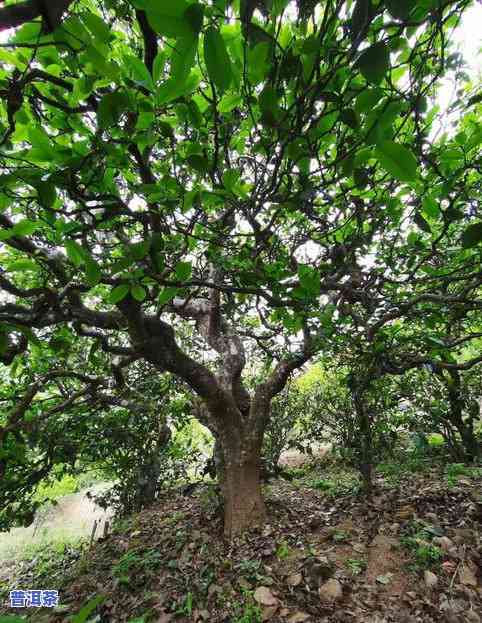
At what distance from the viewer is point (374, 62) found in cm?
60

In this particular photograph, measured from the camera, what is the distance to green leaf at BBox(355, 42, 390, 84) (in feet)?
1.94

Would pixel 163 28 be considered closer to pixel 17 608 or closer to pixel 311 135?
pixel 311 135

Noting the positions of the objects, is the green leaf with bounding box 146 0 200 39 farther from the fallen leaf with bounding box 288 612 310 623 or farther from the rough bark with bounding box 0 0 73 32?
the fallen leaf with bounding box 288 612 310 623

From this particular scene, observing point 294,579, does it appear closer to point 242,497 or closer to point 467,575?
point 242,497

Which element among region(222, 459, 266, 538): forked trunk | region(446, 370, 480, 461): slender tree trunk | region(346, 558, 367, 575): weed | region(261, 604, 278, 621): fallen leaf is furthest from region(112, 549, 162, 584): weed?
region(446, 370, 480, 461): slender tree trunk


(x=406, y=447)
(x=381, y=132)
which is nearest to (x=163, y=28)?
(x=381, y=132)

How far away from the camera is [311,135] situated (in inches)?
36.5

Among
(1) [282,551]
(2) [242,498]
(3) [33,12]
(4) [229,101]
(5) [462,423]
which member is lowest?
(1) [282,551]

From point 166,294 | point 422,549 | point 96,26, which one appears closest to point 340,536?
point 422,549

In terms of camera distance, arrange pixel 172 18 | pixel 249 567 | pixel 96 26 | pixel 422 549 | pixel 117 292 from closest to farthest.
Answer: pixel 172 18 < pixel 96 26 < pixel 117 292 < pixel 422 549 < pixel 249 567

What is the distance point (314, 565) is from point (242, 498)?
3.28 feet

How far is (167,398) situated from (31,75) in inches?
151

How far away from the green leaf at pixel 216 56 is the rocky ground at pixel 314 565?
2657 mm

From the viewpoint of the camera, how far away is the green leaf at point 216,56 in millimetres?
518
